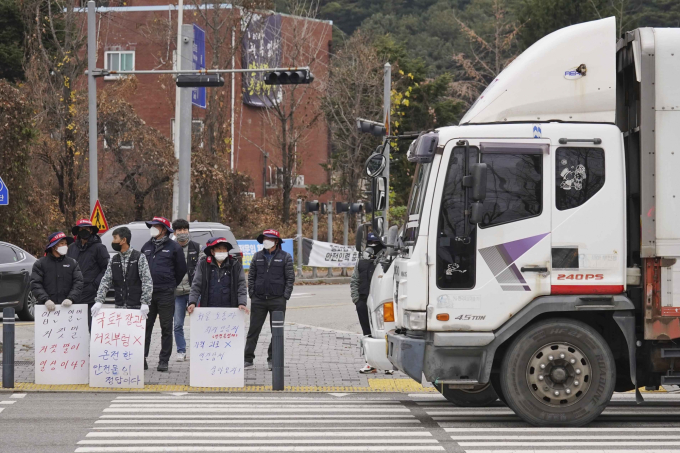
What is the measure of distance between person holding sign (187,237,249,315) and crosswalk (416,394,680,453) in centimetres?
301

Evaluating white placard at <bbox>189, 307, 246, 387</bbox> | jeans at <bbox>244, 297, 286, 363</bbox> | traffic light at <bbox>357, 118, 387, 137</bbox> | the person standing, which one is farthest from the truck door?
traffic light at <bbox>357, 118, 387, 137</bbox>

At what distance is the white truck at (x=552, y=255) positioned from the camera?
918 centimetres

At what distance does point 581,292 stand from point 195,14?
117 ft

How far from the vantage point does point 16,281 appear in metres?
19.0

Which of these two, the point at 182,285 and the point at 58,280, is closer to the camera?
the point at 58,280

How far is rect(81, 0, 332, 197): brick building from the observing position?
4328 cm

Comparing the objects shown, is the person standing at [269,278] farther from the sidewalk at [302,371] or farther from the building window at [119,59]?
the building window at [119,59]

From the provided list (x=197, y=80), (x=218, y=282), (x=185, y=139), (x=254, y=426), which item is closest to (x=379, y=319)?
(x=254, y=426)

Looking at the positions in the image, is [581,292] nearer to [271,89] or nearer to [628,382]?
[628,382]

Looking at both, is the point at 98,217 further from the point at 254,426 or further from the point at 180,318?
the point at 254,426

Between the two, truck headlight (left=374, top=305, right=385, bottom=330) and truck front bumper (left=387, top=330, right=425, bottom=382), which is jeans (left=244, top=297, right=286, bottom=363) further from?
truck front bumper (left=387, top=330, right=425, bottom=382)

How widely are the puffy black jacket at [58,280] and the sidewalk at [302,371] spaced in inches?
43.3

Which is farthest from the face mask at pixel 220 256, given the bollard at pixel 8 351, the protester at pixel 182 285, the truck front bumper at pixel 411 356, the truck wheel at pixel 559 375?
the truck wheel at pixel 559 375

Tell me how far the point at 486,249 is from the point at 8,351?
19.7ft
